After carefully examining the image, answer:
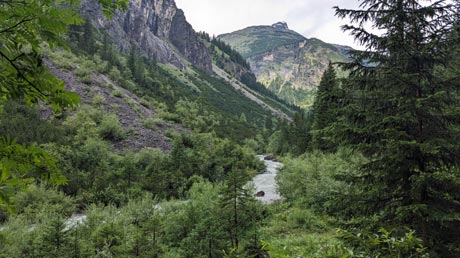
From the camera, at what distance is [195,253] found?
11.6 meters

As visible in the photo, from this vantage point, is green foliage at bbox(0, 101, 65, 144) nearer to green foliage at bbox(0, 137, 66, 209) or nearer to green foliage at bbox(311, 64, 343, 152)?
green foliage at bbox(311, 64, 343, 152)

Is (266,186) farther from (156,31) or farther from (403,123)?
(156,31)

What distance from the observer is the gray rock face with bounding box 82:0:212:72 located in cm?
9203

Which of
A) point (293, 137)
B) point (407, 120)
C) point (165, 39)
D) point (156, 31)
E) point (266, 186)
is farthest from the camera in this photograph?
point (165, 39)

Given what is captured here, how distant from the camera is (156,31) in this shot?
415 feet

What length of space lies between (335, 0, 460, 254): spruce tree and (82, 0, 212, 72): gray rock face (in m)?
68.5

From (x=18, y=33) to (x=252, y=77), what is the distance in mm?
187847

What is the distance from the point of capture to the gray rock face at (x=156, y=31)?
92.0 m

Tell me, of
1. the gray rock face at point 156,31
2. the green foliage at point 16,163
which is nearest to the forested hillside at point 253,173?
the green foliage at point 16,163

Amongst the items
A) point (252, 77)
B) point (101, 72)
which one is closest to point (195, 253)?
point (101, 72)

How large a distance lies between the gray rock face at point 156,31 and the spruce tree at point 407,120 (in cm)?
6850

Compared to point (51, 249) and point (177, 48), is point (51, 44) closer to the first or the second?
point (51, 249)

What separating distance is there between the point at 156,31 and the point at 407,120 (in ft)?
431

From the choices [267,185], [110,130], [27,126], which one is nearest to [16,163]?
[267,185]
